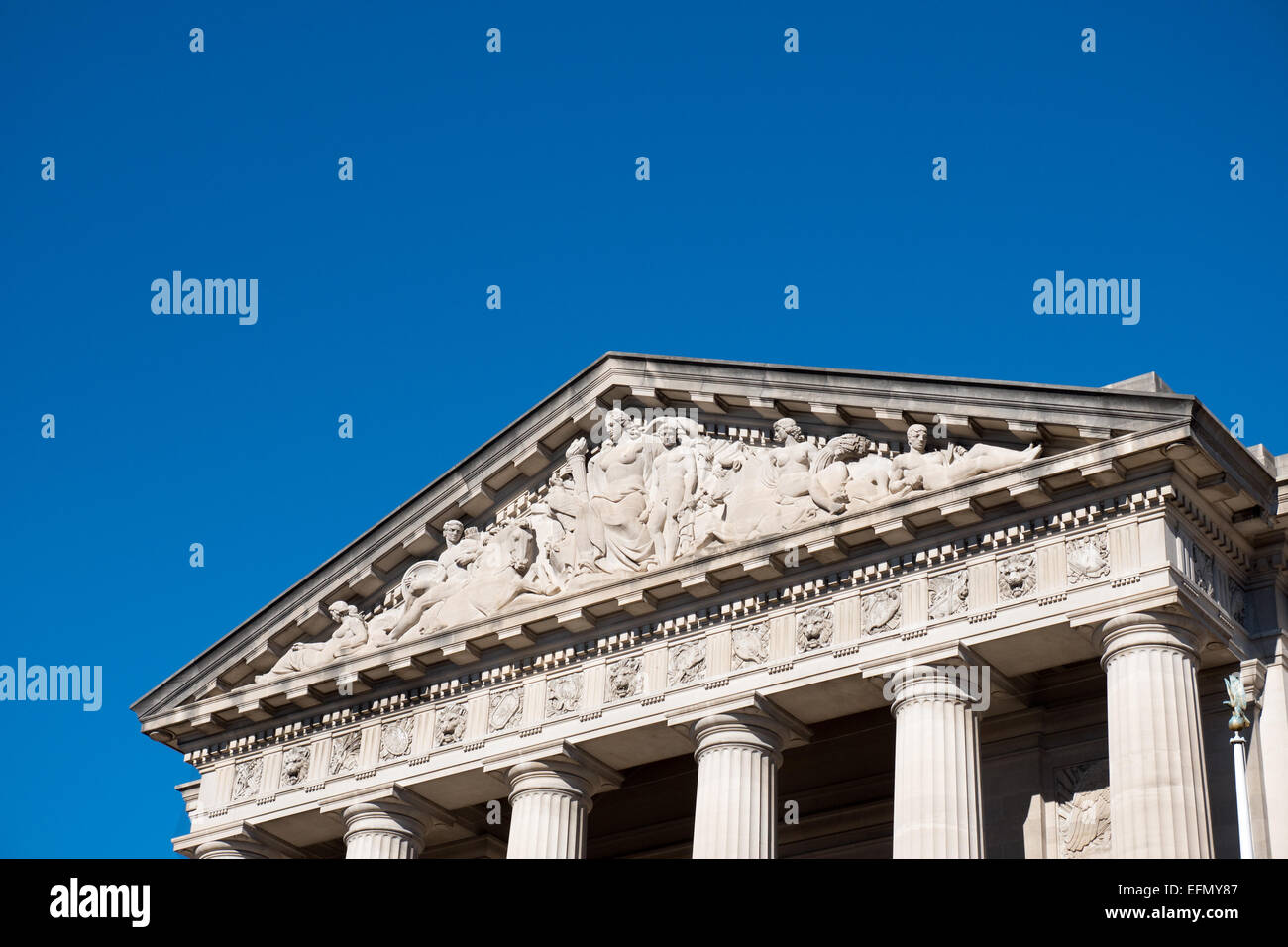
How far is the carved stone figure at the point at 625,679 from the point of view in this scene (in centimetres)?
3700

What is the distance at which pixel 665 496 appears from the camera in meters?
38.0

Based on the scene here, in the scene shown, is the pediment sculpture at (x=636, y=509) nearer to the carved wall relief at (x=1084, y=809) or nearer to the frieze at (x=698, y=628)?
the frieze at (x=698, y=628)

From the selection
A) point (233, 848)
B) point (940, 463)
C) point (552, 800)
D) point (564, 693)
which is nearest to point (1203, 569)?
point (940, 463)

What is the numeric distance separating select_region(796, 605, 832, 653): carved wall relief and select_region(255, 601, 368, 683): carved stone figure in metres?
10.5

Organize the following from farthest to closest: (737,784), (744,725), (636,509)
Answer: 1. (636,509)
2. (744,725)
3. (737,784)

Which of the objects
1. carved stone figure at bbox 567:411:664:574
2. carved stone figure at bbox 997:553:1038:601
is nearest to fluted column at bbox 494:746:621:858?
carved stone figure at bbox 567:411:664:574

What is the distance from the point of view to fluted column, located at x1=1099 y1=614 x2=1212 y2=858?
30.2 meters

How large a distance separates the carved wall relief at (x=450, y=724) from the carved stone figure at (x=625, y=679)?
3523mm

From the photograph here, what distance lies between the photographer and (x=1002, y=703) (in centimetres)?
3575

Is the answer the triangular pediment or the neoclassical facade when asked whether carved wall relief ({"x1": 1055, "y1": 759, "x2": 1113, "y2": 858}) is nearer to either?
the neoclassical facade

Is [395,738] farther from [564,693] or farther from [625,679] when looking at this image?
[625,679]

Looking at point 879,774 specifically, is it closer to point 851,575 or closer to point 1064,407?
point 851,575

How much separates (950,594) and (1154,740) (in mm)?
4605
